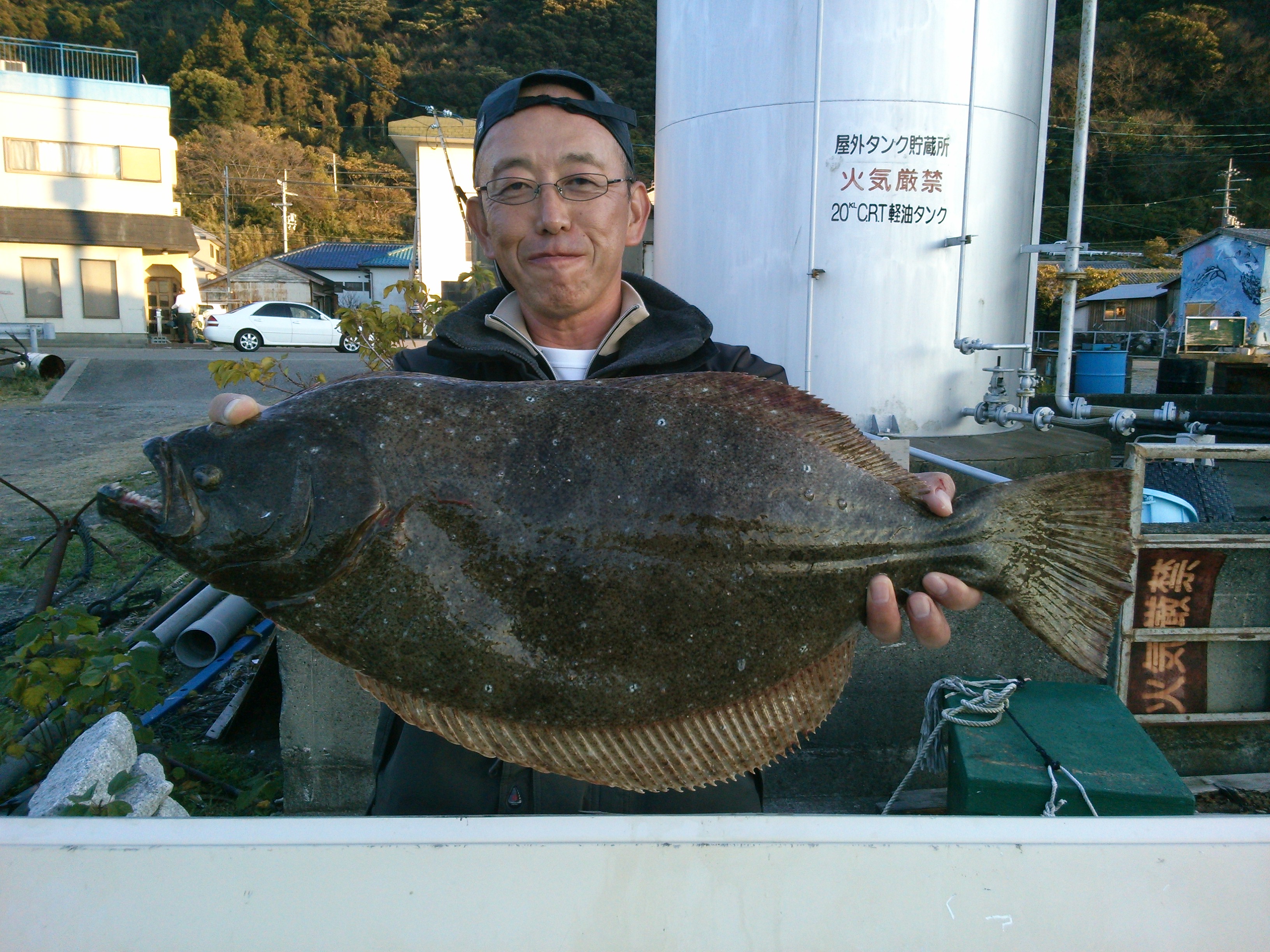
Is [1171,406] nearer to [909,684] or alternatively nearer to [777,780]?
[909,684]

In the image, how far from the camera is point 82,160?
103 ft

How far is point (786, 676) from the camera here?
1.67 metres

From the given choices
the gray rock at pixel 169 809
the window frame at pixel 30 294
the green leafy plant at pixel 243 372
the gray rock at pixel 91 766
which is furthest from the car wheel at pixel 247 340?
the gray rock at pixel 169 809

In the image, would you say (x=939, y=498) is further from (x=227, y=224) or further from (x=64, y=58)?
(x=227, y=224)

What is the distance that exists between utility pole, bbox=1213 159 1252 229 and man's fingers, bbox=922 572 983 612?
45.0 m

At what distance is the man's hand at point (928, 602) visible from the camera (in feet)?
5.26

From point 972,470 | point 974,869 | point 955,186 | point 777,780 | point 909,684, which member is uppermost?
point 955,186

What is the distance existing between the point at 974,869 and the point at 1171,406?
439cm

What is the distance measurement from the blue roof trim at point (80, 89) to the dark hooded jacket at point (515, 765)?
36.5m

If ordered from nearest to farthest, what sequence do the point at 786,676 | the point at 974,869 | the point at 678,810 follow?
the point at 974,869, the point at 786,676, the point at 678,810

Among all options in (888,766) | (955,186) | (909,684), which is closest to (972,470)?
(909,684)

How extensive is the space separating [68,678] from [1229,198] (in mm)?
52637

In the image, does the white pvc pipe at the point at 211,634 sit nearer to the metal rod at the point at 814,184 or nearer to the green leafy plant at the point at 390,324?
the green leafy plant at the point at 390,324

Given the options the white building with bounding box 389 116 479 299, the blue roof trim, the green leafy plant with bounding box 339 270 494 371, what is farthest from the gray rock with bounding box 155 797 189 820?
the blue roof trim
